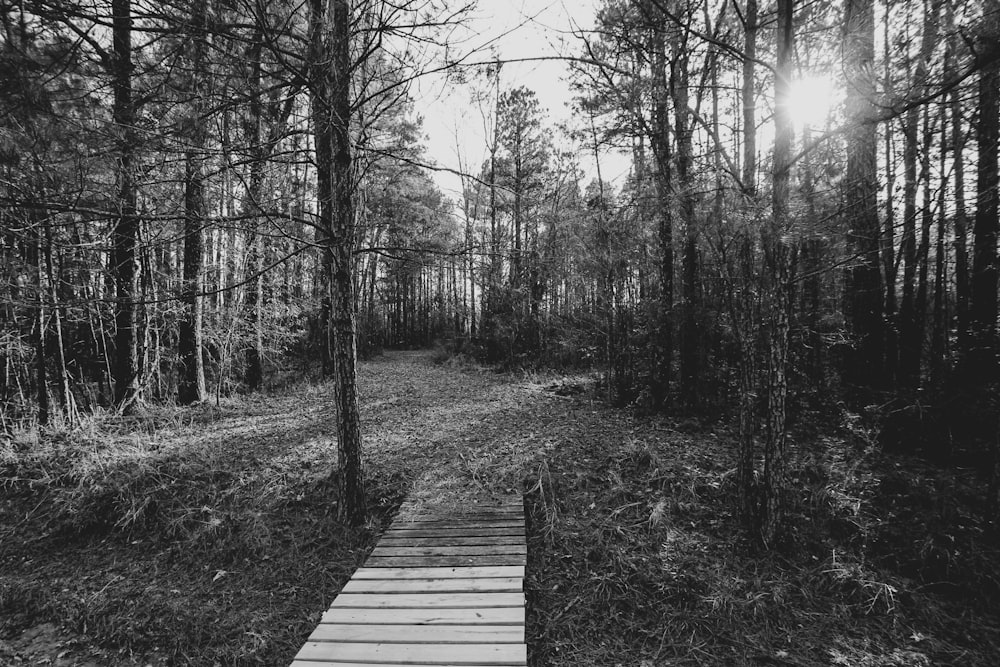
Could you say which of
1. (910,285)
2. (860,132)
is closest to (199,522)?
(860,132)

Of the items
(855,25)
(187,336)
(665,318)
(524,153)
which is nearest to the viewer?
(855,25)

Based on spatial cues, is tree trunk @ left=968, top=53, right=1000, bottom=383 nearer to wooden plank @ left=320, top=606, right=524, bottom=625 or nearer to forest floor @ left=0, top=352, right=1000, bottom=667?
forest floor @ left=0, top=352, right=1000, bottom=667

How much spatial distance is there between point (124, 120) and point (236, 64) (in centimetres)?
125

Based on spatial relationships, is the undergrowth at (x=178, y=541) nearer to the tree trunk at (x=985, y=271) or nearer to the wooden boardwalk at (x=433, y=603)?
the wooden boardwalk at (x=433, y=603)

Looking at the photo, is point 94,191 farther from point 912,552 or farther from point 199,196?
point 912,552

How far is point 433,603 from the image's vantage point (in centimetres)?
313

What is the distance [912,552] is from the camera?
4086 millimetres

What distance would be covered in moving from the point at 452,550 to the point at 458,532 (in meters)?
0.30

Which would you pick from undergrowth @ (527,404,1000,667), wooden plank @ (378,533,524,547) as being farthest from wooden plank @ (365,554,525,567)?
undergrowth @ (527,404,1000,667)

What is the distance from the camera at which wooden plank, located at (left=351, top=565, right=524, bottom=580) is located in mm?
3459

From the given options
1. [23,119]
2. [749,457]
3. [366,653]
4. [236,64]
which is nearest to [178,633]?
[366,653]

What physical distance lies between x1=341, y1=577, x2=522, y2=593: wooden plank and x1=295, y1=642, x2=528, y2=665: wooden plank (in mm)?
570

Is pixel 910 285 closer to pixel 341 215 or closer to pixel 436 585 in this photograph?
pixel 436 585

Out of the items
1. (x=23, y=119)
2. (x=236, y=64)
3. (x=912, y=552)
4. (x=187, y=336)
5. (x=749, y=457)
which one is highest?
(x=236, y=64)
